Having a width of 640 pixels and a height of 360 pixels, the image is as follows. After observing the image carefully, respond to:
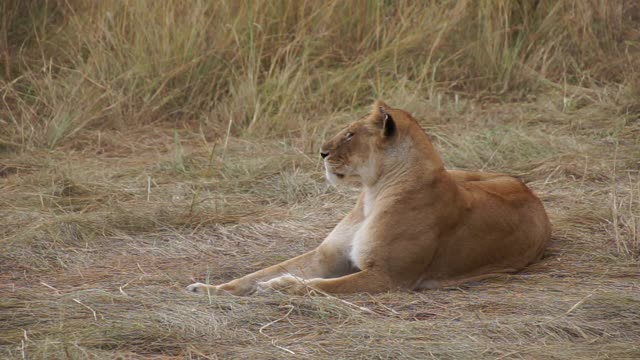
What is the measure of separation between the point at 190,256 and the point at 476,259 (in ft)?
4.06

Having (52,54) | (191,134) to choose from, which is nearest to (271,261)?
(191,134)

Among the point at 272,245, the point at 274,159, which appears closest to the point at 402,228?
the point at 272,245

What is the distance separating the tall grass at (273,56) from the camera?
24.4 feet

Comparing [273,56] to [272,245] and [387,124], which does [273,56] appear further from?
[387,124]

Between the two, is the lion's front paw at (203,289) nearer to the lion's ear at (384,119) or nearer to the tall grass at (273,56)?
the lion's ear at (384,119)

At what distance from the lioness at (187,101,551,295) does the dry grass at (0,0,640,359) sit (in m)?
0.11

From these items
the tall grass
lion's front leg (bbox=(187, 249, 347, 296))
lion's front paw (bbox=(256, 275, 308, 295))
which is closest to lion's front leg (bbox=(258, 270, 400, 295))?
lion's front paw (bbox=(256, 275, 308, 295))

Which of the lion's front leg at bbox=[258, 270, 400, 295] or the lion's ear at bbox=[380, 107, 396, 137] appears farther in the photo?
the lion's ear at bbox=[380, 107, 396, 137]

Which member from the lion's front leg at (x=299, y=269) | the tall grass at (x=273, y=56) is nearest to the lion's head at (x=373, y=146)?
the lion's front leg at (x=299, y=269)

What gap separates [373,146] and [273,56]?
124 inches

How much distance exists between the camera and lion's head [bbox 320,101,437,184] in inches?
188

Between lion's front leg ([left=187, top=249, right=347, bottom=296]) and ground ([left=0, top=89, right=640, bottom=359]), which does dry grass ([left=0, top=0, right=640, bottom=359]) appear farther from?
lion's front leg ([left=187, top=249, right=347, bottom=296])

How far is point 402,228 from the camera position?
4621mm

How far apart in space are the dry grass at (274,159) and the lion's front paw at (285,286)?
157 mm
